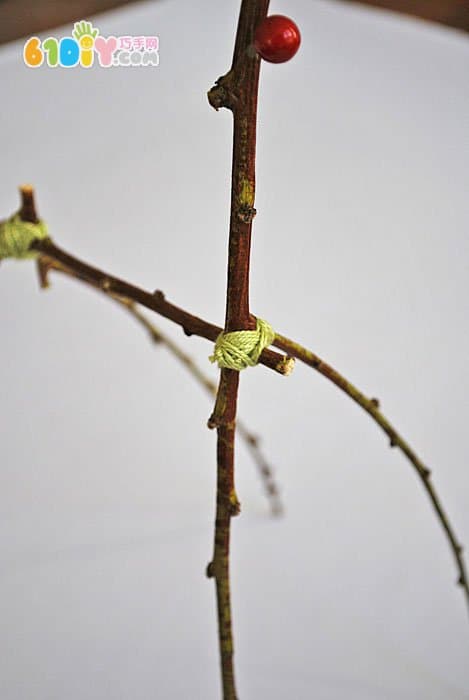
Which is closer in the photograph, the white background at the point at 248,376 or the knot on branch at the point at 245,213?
the knot on branch at the point at 245,213

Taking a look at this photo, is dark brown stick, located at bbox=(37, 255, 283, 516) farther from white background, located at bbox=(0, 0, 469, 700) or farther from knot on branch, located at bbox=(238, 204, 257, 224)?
knot on branch, located at bbox=(238, 204, 257, 224)

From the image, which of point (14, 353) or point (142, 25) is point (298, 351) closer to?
point (14, 353)

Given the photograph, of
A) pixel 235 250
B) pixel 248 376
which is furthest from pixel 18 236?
pixel 248 376

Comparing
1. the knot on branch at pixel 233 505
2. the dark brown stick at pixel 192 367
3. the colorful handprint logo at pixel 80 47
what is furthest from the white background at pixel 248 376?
the knot on branch at pixel 233 505

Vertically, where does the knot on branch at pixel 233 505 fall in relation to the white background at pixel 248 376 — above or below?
below

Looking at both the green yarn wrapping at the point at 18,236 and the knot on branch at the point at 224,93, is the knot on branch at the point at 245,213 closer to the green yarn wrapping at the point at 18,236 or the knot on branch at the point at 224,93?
the knot on branch at the point at 224,93

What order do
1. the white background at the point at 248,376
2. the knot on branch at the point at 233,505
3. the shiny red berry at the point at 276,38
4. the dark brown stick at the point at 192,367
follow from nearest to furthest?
1. the shiny red berry at the point at 276,38
2. the knot on branch at the point at 233,505
3. the dark brown stick at the point at 192,367
4. the white background at the point at 248,376

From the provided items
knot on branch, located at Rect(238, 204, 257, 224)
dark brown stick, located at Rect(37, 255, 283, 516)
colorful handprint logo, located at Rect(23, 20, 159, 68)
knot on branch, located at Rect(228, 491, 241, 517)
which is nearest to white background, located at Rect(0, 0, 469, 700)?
dark brown stick, located at Rect(37, 255, 283, 516)
